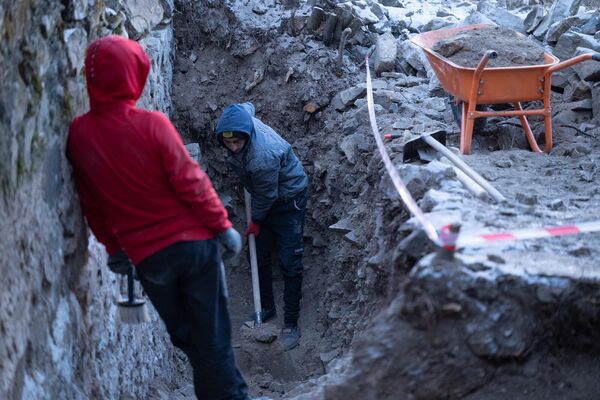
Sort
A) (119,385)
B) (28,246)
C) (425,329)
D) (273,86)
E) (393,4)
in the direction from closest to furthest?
(28,246)
(425,329)
(119,385)
(273,86)
(393,4)

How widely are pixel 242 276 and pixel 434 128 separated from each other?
104 inches

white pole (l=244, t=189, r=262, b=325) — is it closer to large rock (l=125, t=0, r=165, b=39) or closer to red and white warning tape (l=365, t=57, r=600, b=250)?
large rock (l=125, t=0, r=165, b=39)

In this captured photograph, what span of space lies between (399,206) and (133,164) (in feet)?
7.57

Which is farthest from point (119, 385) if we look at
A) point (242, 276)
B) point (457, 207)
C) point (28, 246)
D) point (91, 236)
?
point (242, 276)

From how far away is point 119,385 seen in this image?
13.0 ft

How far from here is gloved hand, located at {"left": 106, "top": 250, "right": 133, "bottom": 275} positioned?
132 inches

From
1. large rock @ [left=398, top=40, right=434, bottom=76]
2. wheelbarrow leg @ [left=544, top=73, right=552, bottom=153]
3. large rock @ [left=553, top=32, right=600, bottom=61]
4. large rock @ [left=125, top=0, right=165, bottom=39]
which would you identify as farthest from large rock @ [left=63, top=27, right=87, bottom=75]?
large rock @ [left=553, top=32, right=600, bottom=61]

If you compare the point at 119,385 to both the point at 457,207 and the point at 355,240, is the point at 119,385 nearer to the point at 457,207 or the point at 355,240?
the point at 457,207

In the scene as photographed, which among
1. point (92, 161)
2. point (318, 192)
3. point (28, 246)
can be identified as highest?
point (92, 161)

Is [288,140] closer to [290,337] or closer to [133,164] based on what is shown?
[290,337]

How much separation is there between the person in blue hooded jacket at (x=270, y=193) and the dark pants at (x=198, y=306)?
93.1 inches

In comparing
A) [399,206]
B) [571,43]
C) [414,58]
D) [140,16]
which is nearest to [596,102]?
[571,43]

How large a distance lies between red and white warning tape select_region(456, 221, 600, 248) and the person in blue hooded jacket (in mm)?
2732

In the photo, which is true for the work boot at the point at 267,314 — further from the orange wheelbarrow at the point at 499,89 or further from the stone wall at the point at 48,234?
the stone wall at the point at 48,234
